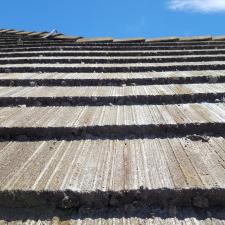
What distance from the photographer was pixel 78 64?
10.9 ft

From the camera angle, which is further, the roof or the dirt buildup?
the dirt buildup

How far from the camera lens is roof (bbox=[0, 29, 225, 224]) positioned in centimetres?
119

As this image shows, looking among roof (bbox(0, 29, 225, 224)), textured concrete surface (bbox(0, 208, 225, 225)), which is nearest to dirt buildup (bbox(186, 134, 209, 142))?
roof (bbox(0, 29, 225, 224))

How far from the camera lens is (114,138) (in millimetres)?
1678

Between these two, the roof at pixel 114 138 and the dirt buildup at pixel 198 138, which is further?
the dirt buildup at pixel 198 138

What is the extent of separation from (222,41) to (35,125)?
362 centimetres

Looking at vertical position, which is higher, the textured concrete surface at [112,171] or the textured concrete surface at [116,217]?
the textured concrete surface at [112,171]

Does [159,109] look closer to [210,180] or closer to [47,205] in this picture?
[210,180]

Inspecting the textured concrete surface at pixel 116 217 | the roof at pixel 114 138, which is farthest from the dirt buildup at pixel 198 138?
the textured concrete surface at pixel 116 217

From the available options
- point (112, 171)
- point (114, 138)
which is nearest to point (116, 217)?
point (112, 171)

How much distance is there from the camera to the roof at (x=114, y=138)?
1194 mm

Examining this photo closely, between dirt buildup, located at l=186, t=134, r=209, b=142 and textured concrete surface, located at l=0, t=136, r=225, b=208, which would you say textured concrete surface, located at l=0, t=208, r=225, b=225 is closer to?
textured concrete surface, located at l=0, t=136, r=225, b=208

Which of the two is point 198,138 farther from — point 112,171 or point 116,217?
point 116,217

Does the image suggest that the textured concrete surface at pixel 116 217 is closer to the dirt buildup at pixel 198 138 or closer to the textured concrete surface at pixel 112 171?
the textured concrete surface at pixel 112 171
